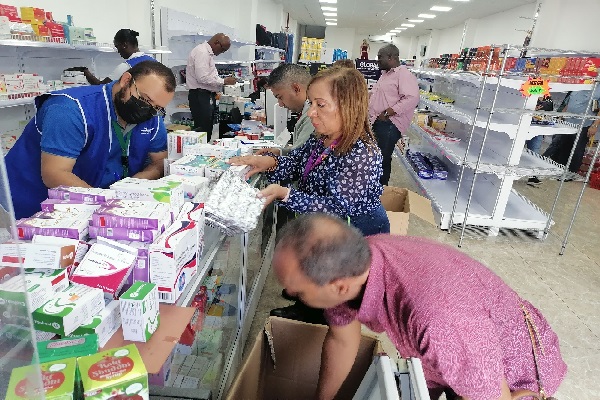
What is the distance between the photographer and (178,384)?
5.29 ft

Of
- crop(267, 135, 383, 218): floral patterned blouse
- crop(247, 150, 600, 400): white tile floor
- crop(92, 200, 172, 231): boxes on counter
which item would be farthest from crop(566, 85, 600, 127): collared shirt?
crop(92, 200, 172, 231): boxes on counter

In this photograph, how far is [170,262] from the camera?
1.32m

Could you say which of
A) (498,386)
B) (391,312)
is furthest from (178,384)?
(498,386)

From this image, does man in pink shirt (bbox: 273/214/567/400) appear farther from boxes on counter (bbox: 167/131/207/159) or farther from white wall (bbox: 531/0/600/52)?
white wall (bbox: 531/0/600/52)

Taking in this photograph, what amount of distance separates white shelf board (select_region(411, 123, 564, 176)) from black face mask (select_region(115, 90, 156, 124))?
3.46 m

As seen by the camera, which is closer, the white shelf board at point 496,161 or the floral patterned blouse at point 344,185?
the floral patterned blouse at point 344,185

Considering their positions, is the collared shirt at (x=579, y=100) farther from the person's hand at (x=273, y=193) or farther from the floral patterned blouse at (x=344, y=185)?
the person's hand at (x=273, y=193)

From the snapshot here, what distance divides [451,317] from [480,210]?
169 inches

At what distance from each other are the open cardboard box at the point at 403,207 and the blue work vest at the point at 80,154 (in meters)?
1.88

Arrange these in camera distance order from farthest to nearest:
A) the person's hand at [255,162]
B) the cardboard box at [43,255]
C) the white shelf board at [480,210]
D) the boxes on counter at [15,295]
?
the white shelf board at [480,210], the person's hand at [255,162], the cardboard box at [43,255], the boxes on counter at [15,295]

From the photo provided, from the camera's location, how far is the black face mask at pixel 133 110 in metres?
2.04

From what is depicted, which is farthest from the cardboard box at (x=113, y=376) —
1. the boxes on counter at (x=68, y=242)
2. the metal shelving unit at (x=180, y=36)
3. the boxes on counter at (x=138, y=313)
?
the metal shelving unit at (x=180, y=36)

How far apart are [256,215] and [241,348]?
0.94 metres

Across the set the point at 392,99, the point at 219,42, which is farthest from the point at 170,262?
the point at 219,42
